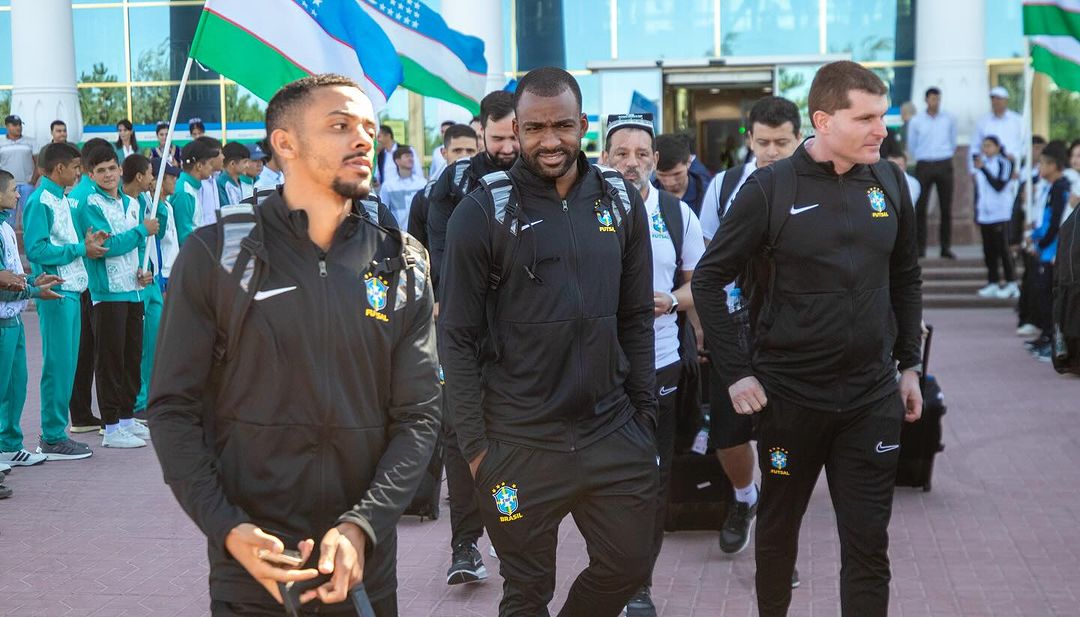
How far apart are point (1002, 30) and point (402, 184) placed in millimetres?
10735

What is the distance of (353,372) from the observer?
301 centimetres

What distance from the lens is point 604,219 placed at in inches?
161

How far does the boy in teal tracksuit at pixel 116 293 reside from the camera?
9250 millimetres

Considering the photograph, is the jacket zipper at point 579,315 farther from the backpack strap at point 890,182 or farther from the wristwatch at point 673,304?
the wristwatch at point 673,304

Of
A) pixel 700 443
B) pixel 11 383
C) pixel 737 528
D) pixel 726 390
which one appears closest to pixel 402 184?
pixel 11 383

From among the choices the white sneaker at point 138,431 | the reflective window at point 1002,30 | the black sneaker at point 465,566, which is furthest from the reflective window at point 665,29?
the black sneaker at point 465,566

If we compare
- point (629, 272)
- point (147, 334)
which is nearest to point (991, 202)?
point (147, 334)

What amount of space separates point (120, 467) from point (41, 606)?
304 centimetres

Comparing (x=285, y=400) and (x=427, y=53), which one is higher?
(x=427, y=53)

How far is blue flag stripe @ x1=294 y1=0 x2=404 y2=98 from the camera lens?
7.46 meters

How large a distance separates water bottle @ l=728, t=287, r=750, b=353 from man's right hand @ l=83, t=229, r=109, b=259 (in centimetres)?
492

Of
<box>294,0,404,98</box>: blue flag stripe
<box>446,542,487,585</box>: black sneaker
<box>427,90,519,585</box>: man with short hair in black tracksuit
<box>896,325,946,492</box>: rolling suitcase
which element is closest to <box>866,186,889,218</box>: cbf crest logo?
<box>427,90,519,585</box>: man with short hair in black tracksuit

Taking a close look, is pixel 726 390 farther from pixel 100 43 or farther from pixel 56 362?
pixel 100 43

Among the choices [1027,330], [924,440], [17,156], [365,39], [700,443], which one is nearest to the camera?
[700,443]
